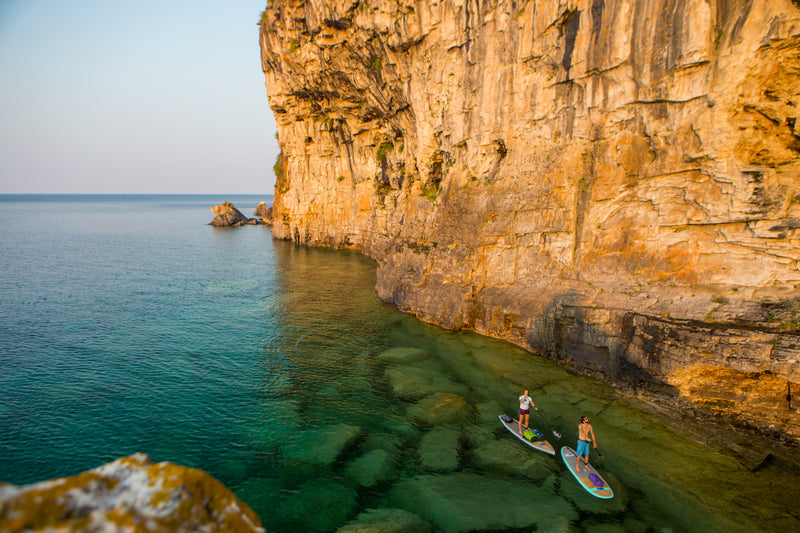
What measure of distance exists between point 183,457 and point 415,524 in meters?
9.06

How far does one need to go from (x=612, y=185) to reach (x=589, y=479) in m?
14.3

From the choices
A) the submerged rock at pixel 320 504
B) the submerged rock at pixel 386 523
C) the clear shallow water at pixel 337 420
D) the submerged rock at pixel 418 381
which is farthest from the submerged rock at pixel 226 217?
the submerged rock at pixel 386 523

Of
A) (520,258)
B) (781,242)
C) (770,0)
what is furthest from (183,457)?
(770,0)

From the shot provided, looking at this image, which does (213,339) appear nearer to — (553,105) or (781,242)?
(553,105)

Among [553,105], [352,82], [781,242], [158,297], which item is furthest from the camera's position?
[352,82]

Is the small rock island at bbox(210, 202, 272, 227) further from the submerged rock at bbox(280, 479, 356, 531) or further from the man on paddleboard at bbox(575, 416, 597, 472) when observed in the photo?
the man on paddleboard at bbox(575, 416, 597, 472)

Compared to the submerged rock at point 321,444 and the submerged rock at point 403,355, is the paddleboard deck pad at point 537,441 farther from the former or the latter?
the submerged rock at point 403,355

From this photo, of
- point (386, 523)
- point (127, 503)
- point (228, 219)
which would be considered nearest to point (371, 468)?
point (386, 523)

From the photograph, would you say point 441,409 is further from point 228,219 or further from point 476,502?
point 228,219

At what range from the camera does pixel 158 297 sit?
1422 inches

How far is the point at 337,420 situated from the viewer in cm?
1734

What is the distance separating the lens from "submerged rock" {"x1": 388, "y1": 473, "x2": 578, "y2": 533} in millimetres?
12055

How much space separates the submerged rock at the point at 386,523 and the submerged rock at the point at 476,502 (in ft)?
1.49

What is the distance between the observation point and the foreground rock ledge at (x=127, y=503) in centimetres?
381
